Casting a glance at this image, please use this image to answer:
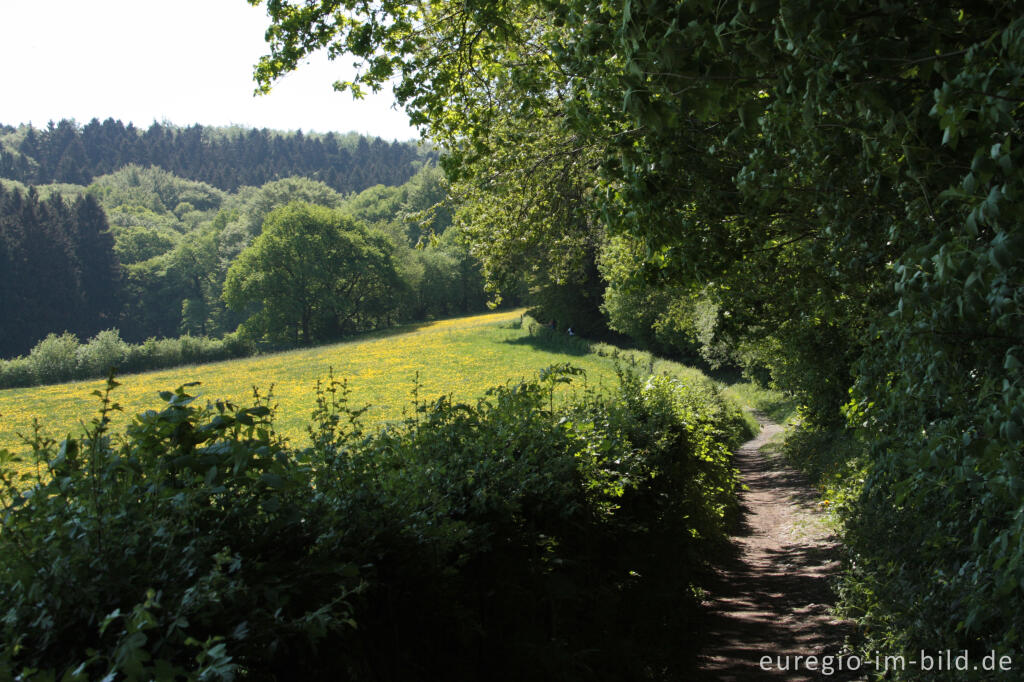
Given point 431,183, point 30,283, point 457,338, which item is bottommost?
point 457,338

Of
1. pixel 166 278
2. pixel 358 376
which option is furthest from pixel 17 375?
pixel 166 278

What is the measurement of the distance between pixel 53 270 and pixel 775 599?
6161 centimetres

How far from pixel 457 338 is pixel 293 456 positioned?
4016cm

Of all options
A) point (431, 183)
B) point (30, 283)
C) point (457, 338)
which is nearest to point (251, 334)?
point (30, 283)

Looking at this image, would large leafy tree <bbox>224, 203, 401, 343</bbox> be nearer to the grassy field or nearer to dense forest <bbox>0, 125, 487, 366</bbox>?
dense forest <bbox>0, 125, 487, 366</bbox>

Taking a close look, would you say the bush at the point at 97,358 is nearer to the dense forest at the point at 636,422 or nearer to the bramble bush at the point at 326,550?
the dense forest at the point at 636,422

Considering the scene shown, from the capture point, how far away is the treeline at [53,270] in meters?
47.3

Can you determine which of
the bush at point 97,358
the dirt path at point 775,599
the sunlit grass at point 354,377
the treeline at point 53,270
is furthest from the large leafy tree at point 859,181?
the treeline at point 53,270

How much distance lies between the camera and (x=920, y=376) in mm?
3801

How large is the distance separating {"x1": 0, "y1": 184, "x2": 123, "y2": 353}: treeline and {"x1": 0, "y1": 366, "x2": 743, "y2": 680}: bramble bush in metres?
50.2

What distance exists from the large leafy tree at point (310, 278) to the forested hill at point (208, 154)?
93.4m

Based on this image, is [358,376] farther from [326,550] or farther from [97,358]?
[326,550]

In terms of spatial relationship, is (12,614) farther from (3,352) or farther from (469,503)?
(3,352)

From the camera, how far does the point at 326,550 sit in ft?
8.78
